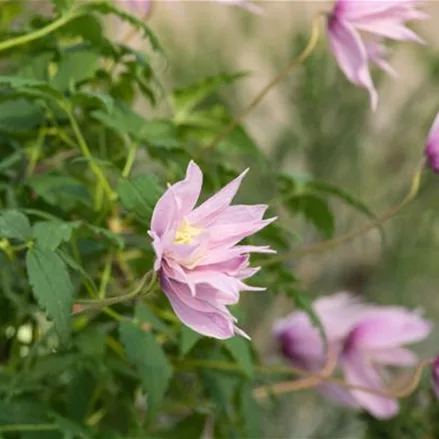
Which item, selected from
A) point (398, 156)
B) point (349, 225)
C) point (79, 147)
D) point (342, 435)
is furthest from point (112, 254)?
point (398, 156)

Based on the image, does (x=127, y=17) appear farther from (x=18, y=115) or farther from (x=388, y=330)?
(x=388, y=330)

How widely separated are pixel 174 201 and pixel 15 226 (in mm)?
70

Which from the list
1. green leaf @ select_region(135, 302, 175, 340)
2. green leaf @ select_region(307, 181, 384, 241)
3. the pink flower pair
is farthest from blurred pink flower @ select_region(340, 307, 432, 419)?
green leaf @ select_region(135, 302, 175, 340)

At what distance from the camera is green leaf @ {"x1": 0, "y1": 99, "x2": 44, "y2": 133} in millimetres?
460

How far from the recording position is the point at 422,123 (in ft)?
3.64

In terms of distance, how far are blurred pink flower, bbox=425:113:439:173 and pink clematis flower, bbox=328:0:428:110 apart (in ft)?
0.13

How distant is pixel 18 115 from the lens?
0.46m

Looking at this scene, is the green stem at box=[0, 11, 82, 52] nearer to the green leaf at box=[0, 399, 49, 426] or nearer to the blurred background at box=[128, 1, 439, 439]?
the green leaf at box=[0, 399, 49, 426]

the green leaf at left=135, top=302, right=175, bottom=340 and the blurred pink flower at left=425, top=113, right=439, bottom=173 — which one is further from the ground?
the blurred pink flower at left=425, top=113, right=439, bottom=173

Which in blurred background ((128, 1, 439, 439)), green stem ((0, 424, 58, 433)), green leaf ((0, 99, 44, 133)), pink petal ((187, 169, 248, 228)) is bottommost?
blurred background ((128, 1, 439, 439))

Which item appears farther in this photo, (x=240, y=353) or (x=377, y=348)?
(x=377, y=348)

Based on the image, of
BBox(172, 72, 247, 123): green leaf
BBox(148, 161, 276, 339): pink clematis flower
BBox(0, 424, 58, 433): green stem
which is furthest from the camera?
BBox(172, 72, 247, 123): green leaf

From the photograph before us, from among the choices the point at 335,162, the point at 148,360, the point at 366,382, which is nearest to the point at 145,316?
the point at 148,360

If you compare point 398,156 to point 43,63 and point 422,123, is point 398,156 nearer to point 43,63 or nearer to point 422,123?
point 422,123
